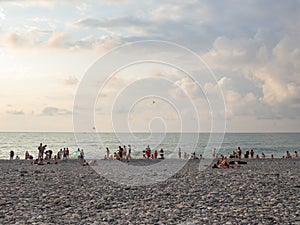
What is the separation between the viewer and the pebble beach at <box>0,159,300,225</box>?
1199 cm

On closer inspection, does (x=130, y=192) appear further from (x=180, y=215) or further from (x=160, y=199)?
(x=180, y=215)

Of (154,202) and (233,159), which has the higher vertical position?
(233,159)

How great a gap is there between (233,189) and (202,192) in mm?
1664

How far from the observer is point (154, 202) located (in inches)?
591

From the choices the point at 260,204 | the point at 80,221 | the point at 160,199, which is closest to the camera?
the point at 80,221

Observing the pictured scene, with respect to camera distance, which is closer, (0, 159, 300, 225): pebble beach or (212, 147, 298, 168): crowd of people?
(0, 159, 300, 225): pebble beach

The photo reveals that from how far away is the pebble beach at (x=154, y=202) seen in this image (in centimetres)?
1199

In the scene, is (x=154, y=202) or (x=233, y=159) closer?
(x=154, y=202)

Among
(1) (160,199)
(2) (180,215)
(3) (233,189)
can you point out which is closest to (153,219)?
(2) (180,215)

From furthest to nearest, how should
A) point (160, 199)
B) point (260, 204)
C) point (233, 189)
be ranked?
1. point (233, 189)
2. point (160, 199)
3. point (260, 204)

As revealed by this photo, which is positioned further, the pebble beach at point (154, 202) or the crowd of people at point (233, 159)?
the crowd of people at point (233, 159)

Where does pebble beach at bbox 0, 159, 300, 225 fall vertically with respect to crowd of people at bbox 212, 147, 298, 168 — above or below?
below

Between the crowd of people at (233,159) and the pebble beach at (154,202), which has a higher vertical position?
the crowd of people at (233,159)

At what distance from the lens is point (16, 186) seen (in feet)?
64.0
